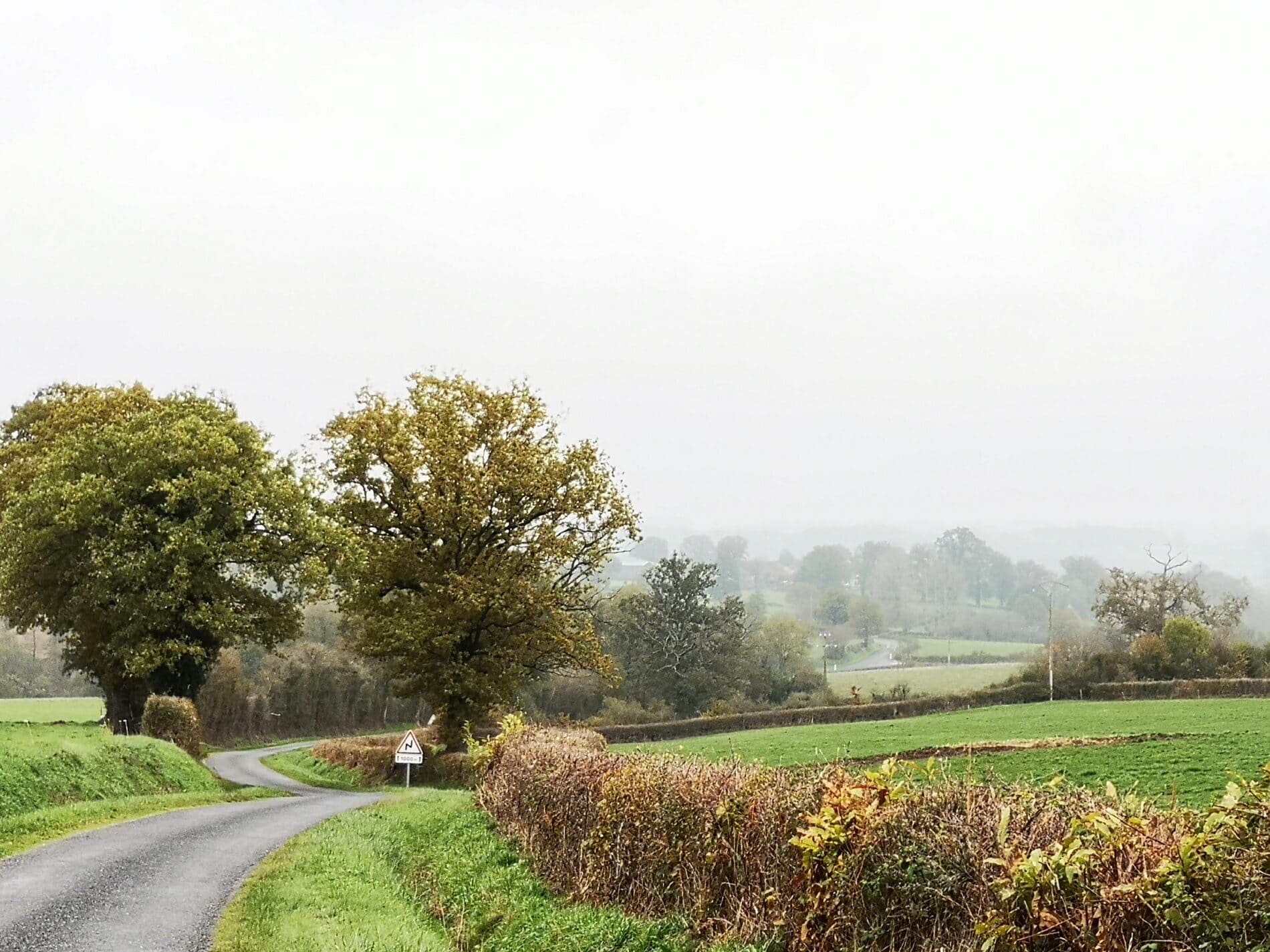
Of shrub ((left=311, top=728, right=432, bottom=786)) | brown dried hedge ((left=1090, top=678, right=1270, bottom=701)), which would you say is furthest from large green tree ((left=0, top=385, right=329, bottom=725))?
brown dried hedge ((left=1090, top=678, right=1270, bottom=701))

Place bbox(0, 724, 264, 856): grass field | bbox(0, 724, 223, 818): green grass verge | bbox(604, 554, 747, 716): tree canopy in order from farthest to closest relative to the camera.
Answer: bbox(604, 554, 747, 716): tree canopy < bbox(0, 724, 223, 818): green grass verge < bbox(0, 724, 264, 856): grass field

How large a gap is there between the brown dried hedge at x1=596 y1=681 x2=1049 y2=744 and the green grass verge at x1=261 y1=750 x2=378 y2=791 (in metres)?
20.0

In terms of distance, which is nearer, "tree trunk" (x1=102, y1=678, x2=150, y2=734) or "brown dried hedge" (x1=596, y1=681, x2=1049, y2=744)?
"tree trunk" (x1=102, y1=678, x2=150, y2=734)

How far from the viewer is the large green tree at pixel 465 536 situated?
135 ft

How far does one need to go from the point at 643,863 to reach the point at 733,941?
2399 millimetres

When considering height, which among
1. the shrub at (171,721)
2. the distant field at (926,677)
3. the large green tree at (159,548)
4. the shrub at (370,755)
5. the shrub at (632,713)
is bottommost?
the distant field at (926,677)

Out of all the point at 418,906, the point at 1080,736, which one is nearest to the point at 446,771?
the point at 1080,736

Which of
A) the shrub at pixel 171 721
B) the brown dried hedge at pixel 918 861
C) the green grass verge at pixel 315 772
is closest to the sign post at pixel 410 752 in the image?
the green grass verge at pixel 315 772

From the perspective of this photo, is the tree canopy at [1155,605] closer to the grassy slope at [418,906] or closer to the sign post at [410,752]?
the sign post at [410,752]

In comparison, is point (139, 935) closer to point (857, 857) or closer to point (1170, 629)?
point (857, 857)

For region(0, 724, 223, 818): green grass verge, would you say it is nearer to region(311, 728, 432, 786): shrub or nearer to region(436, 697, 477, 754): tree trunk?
region(311, 728, 432, 786): shrub

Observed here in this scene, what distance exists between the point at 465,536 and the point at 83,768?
1768 centimetres

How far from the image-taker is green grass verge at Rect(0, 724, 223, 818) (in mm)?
23266

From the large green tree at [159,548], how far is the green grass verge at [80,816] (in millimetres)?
11322
